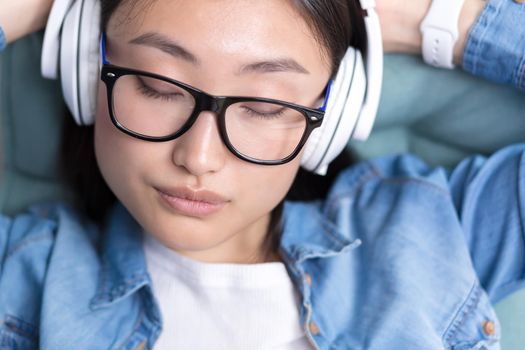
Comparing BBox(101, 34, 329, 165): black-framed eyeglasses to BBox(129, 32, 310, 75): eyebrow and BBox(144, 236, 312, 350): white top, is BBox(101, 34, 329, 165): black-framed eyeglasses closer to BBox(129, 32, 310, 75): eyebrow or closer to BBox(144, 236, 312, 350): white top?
BBox(129, 32, 310, 75): eyebrow

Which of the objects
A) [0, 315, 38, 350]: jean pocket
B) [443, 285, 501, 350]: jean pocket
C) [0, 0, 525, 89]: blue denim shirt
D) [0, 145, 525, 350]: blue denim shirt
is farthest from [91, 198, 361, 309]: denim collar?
[0, 0, 525, 89]: blue denim shirt

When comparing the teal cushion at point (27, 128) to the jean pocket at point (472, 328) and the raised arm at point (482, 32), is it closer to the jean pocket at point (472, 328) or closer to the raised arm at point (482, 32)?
the raised arm at point (482, 32)

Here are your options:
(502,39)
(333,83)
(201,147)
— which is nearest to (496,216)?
(502,39)

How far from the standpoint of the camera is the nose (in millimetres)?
1273

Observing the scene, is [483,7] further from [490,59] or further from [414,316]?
[414,316]

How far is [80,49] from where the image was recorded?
4.58ft

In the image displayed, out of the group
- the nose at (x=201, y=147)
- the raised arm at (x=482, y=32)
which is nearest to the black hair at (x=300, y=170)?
the raised arm at (x=482, y=32)

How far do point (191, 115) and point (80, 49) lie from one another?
282 mm

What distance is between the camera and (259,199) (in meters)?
1.40

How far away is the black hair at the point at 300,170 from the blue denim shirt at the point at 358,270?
0.09m

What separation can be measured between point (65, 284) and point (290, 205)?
540 millimetres

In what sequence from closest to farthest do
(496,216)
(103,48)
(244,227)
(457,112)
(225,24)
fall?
(225,24) → (103,48) → (244,227) → (496,216) → (457,112)

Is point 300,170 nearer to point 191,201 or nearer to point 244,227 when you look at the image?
point 244,227

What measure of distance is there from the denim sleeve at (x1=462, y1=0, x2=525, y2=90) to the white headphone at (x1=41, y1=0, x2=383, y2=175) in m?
0.25
